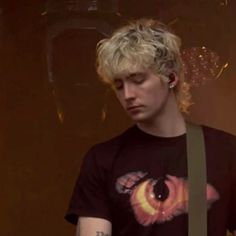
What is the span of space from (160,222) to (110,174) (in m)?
0.15

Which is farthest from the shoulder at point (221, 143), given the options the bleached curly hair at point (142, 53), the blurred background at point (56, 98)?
the blurred background at point (56, 98)

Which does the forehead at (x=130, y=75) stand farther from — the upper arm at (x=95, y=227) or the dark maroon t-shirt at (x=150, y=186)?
the upper arm at (x=95, y=227)

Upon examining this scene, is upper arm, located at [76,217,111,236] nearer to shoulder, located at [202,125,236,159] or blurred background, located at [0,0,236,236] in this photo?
shoulder, located at [202,125,236,159]

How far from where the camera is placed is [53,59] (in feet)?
6.88

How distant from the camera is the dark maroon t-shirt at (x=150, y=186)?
1.41 m

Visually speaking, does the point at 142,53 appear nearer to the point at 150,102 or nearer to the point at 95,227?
the point at 150,102

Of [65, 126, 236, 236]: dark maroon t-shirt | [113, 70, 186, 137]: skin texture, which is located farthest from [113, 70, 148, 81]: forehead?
[65, 126, 236, 236]: dark maroon t-shirt

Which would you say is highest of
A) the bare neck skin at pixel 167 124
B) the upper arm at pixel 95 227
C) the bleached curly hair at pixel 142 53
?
the bleached curly hair at pixel 142 53

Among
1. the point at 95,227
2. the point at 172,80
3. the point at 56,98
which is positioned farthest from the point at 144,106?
the point at 56,98

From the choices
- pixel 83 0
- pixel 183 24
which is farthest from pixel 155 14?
pixel 83 0

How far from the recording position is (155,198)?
1422mm

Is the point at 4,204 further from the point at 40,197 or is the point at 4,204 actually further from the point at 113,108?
the point at 113,108

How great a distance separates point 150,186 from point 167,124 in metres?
0.14

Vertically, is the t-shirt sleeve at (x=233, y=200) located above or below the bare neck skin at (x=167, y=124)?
below
